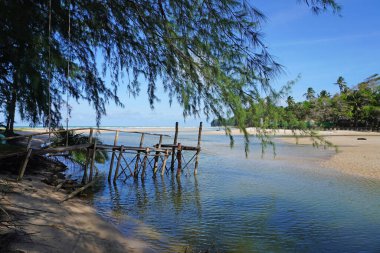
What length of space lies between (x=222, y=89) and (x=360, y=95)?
63.2 metres

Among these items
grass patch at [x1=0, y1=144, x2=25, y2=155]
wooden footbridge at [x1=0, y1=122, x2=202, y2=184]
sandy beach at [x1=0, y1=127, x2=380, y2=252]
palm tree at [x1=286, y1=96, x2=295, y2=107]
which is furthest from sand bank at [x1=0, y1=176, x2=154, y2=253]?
palm tree at [x1=286, y1=96, x2=295, y2=107]

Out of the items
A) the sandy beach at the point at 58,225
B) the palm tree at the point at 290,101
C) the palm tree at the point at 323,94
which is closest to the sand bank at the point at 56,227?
the sandy beach at the point at 58,225

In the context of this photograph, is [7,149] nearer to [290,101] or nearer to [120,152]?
[120,152]

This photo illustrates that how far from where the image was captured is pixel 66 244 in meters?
5.46

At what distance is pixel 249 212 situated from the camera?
1009cm

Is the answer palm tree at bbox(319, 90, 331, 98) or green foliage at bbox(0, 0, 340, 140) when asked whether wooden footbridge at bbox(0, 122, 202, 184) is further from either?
palm tree at bbox(319, 90, 331, 98)

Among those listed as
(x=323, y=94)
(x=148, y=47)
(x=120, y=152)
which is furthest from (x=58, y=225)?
(x=323, y=94)

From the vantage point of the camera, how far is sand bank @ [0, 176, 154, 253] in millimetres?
5172

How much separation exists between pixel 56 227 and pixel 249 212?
5.77 meters

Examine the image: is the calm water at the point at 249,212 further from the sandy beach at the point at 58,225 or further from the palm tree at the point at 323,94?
the palm tree at the point at 323,94

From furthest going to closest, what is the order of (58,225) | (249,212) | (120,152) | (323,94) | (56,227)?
(323,94) → (120,152) → (249,212) → (58,225) → (56,227)

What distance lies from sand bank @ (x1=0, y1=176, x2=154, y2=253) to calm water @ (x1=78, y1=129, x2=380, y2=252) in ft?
2.32

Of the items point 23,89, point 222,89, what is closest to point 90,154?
point 23,89

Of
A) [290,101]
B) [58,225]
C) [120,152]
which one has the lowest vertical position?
[58,225]
